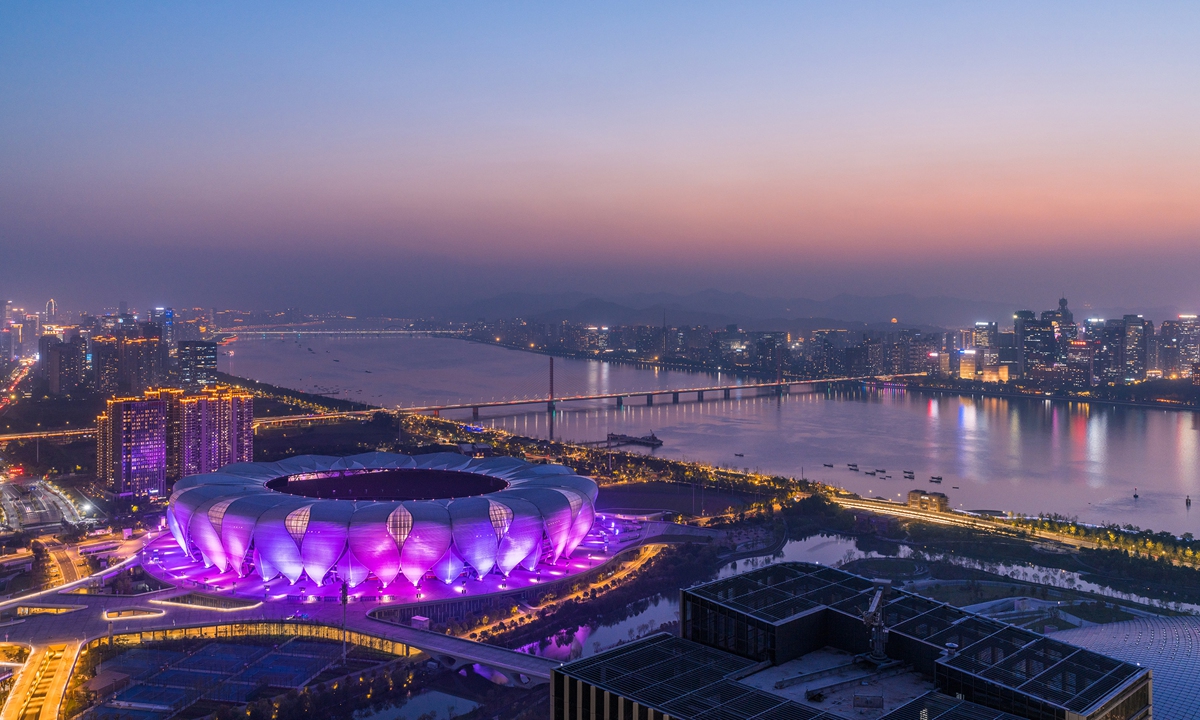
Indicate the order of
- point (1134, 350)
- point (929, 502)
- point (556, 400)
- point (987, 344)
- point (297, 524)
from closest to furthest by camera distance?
point (297, 524) → point (929, 502) → point (556, 400) → point (1134, 350) → point (987, 344)

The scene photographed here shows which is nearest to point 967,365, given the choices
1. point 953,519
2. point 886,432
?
point 886,432

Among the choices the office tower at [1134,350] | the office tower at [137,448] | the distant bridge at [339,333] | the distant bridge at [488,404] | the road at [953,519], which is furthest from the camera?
the distant bridge at [339,333]

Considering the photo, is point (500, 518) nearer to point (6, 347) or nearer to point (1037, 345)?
point (1037, 345)

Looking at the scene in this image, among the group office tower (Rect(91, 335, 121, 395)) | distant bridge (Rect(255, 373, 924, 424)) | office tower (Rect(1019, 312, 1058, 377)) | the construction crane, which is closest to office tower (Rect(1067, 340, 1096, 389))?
office tower (Rect(1019, 312, 1058, 377))

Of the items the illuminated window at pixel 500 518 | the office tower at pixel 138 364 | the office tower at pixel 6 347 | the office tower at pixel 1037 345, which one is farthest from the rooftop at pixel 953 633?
the office tower at pixel 6 347

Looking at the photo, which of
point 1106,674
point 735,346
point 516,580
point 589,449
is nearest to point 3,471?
point 589,449

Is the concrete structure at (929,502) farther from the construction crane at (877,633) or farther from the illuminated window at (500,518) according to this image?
the construction crane at (877,633)

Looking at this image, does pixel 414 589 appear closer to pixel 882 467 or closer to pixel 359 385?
pixel 882 467
